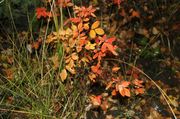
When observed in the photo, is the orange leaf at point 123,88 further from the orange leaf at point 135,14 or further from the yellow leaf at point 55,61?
the orange leaf at point 135,14

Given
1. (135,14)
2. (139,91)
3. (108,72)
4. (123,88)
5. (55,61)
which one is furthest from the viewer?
(135,14)

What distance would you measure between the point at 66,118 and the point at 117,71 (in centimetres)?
82

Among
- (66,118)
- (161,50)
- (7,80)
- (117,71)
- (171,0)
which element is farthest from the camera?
(171,0)

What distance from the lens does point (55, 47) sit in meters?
3.47

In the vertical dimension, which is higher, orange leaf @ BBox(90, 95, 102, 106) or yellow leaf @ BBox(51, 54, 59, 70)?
yellow leaf @ BBox(51, 54, 59, 70)

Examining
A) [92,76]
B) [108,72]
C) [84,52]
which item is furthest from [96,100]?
[84,52]

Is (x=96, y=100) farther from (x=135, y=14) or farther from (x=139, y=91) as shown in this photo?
(x=135, y=14)

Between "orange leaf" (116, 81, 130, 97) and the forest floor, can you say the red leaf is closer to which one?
the forest floor

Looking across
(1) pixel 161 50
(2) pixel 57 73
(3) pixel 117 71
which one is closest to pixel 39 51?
(2) pixel 57 73

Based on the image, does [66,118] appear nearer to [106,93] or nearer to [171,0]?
[106,93]

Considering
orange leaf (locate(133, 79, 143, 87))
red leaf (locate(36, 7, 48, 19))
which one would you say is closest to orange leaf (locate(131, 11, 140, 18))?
orange leaf (locate(133, 79, 143, 87))

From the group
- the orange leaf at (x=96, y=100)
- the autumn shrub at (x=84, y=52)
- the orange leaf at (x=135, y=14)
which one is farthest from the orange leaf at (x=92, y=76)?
the orange leaf at (x=135, y=14)

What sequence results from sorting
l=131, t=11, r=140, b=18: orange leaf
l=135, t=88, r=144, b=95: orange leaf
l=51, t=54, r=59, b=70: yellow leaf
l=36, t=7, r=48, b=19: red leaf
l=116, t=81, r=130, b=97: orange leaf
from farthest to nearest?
l=131, t=11, r=140, b=18: orange leaf, l=36, t=7, r=48, b=19: red leaf, l=135, t=88, r=144, b=95: orange leaf, l=51, t=54, r=59, b=70: yellow leaf, l=116, t=81, r=130, b=97: orange leaf

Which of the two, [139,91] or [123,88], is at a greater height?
[123,88]
